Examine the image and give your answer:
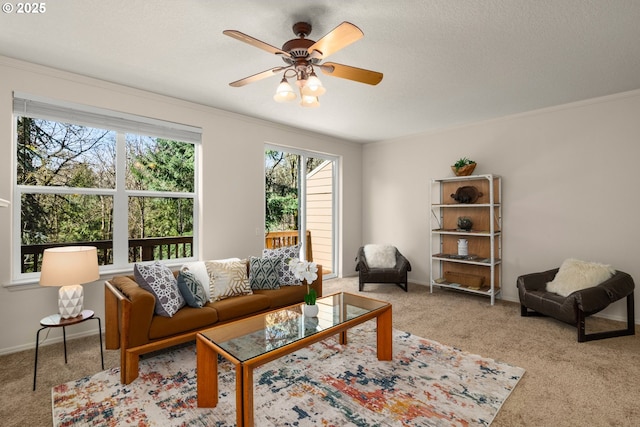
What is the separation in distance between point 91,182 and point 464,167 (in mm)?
4634

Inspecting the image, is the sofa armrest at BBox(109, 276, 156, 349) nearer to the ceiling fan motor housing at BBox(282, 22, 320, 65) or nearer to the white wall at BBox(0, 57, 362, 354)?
the white wall at BBox(0, 57, 362, 354)

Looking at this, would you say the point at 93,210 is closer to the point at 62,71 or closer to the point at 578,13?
the point at 62,71

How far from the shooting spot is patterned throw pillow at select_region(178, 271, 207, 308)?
2846 mm

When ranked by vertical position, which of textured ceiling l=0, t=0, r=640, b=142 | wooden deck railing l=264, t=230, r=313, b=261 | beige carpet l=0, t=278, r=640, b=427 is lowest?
beige carpet l=0, t=278, r=640, b=427

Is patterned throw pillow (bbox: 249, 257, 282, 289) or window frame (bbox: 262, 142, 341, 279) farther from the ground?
window frame (bbox: 262, 142, 341, 279)

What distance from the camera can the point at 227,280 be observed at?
125 inches

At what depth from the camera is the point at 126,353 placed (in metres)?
2.34

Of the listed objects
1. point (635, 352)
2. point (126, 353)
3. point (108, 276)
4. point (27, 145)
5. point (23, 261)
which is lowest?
point (635, 352)

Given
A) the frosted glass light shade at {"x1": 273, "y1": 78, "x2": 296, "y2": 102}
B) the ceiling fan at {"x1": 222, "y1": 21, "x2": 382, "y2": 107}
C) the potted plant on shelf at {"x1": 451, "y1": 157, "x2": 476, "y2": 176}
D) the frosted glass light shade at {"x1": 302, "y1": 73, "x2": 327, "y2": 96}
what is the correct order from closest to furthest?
1. the ceiling fan at {"x1": 222, "y1": 21, "x2": 382, "y2": 107}
2. the frosted glass light shade at {"x1": 302, "y1": 73, "x2": 327, "y2": 96}
3. the frosted glass light shade at {"x1": 273, "y1": 78, "x2": 296, "y2": 102}
4. the potted plant on shelf at {"x1": 451, "y1": 157, "x2": 476, "y2": 176}

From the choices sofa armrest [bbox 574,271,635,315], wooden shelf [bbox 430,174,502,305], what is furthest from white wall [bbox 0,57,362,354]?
sofa armrest [bbox 574,271,635,315]

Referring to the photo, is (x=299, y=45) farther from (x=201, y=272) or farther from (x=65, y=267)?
(x=65, y=267)

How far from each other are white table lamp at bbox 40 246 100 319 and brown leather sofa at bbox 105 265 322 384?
0.70 feet

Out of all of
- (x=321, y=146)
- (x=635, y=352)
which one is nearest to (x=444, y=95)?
(x=321, y=146)

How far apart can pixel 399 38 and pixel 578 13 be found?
1155 millimetres
